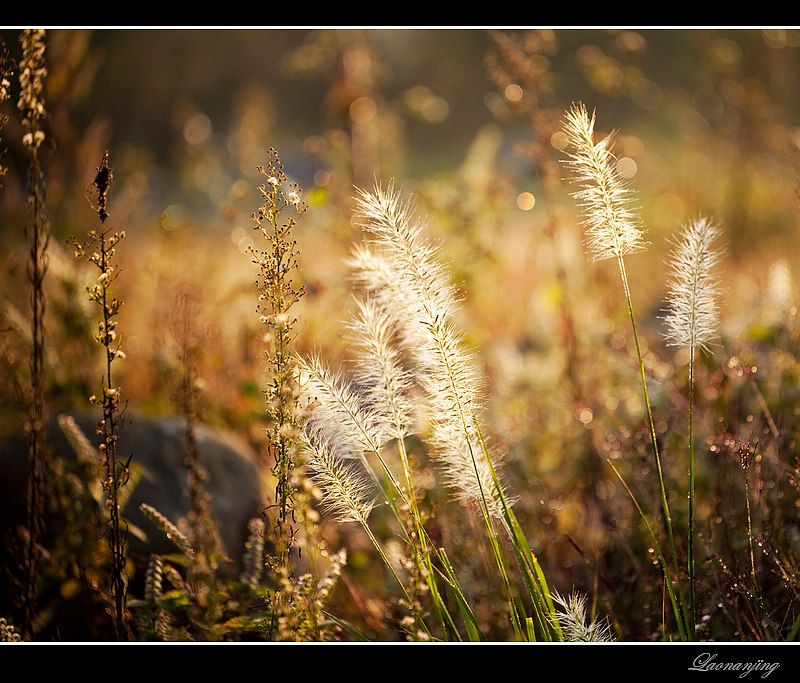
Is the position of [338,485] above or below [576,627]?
above

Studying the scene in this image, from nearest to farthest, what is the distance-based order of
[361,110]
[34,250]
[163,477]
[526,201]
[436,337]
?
[436,337] < [34,250] < [163,477] < [526,201] < [361,110]

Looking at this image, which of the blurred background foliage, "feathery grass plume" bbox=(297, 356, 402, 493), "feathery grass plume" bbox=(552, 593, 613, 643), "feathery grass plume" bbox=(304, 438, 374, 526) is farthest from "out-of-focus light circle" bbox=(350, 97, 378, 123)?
"feathery grass plume" bbox=(552, 593, 613, 643)

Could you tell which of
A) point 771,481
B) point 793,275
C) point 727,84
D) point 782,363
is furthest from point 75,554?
point 727,84

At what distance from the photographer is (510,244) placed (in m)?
5.06

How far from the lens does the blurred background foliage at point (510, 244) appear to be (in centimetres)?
220

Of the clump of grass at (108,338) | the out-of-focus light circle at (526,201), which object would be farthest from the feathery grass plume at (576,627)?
the out-of-focus light circle at (526,201)

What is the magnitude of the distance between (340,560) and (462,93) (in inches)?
205

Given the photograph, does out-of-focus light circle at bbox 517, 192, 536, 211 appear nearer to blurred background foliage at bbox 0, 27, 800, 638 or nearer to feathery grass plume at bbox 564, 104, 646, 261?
blurred background foliage at bbox 0, 27, 800, 638

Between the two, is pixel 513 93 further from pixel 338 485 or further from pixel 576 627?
pixel 576 627

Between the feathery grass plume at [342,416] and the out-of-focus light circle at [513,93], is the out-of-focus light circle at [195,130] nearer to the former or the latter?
the out-of-focus light circle at [513,93]

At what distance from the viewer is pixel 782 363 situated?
2.11 metres

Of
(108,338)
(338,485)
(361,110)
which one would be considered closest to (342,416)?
(338,485)

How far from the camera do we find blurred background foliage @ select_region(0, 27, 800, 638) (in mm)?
2197

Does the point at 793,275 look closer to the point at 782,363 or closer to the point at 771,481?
the point at 782,363
